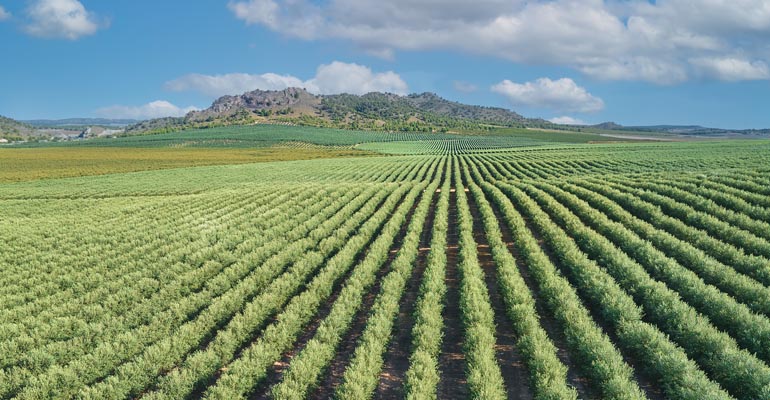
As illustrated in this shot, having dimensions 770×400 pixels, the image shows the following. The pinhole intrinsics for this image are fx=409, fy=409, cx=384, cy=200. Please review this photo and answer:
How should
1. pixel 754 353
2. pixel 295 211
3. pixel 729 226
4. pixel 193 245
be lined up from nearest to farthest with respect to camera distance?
1. pixel 754 353
2. pixel 729 226
3. pixel 193 245
4. pixel 295 211

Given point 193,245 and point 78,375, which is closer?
point 78,375

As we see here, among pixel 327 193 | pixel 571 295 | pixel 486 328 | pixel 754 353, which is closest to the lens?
pixel 754 353

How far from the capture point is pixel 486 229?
1747cm

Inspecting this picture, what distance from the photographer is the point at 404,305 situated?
35.5ft

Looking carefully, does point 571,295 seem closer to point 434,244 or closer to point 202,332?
point 434,244

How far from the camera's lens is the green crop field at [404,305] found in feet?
24.2

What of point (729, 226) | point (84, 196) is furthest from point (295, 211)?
point (84, 196)

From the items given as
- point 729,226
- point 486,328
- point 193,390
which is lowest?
point 193,390

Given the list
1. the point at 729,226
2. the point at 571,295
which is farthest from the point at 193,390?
the point at 729,226

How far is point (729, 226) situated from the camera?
14.7 metres

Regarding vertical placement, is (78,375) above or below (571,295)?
below

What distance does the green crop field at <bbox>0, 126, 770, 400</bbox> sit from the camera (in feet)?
24.2

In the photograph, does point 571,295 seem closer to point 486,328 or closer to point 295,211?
point 486,328

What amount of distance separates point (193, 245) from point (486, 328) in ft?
41.4
